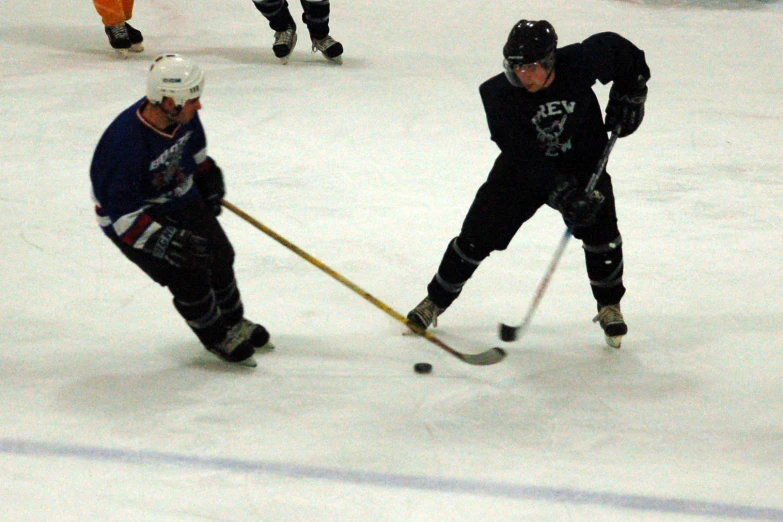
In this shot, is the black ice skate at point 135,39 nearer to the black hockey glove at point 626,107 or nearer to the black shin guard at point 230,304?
the black shin guard at point 230,304

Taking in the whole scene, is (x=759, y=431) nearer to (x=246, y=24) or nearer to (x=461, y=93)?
(x=461, y=93)

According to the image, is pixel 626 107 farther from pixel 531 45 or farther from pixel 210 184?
pixel 210 184

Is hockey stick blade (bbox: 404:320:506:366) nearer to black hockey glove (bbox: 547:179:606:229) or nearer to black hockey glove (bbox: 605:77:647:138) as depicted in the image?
black hockey glove (bbox: 547:179:606:229)

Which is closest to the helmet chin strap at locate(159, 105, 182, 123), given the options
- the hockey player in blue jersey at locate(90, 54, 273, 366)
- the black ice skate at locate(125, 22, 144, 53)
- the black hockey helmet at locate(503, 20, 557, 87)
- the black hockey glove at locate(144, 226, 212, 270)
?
the hockey player in blue jersey at locate(90, 54, 273, 366)

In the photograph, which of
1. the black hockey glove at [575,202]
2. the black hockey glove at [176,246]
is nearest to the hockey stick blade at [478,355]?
the black hockey glove at [575,202]

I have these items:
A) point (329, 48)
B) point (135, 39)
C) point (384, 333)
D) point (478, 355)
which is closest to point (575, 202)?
point (478, 355)

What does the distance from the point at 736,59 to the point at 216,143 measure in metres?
3.45

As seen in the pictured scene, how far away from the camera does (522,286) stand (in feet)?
11.2

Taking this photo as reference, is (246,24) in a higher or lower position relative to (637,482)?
lower

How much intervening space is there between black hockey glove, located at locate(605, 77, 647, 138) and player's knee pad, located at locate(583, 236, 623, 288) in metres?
0.33

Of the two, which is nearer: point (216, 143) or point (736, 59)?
point (216, 143)

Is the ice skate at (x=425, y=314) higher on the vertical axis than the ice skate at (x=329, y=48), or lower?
higher

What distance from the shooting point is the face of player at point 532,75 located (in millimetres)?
2534

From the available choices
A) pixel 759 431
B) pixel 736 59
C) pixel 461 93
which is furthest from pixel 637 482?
pixel 736 59
